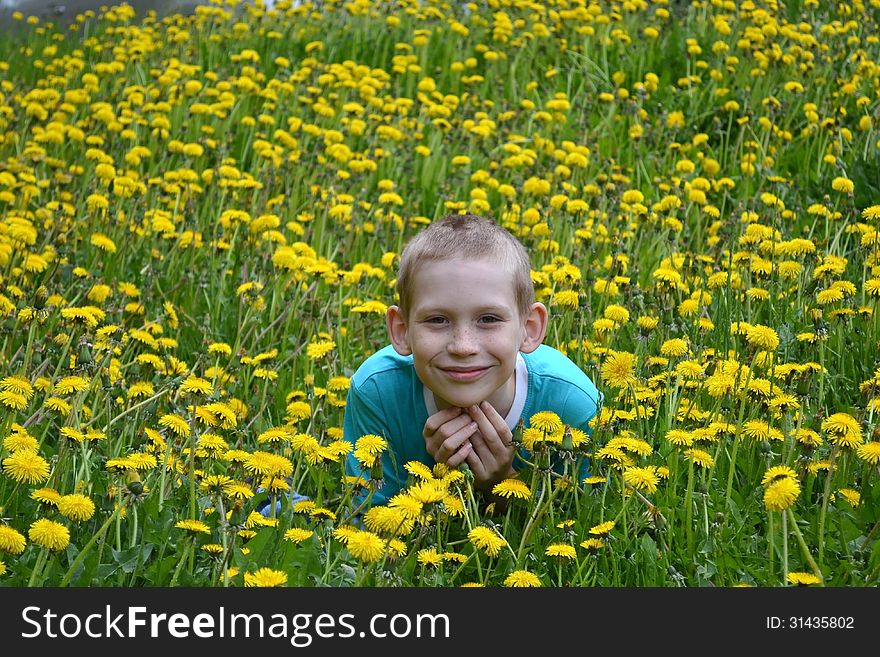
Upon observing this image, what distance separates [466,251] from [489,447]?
1.42 ft

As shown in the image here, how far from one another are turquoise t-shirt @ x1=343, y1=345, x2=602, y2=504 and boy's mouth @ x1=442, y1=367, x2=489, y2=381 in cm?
26

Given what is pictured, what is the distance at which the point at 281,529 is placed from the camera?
2.28 meters

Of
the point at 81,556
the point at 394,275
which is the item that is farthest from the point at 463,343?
the point at 394,275

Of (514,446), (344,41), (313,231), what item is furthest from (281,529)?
(344,41)

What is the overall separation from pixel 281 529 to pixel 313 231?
2347mm

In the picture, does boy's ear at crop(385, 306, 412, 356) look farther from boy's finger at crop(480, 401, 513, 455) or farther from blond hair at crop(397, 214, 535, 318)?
boy's finger at crop(480, 401, 513, 455)

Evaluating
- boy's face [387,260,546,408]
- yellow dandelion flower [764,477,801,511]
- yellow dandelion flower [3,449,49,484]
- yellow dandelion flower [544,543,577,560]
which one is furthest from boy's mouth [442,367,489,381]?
yellow dandelion flower [3,449,49,484]

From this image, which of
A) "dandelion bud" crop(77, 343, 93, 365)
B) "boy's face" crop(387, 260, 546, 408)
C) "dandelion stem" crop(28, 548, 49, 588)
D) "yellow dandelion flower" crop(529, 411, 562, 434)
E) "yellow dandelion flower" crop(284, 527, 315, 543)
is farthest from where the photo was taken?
"dandelion bud" crop(77, 343, 93, 365)

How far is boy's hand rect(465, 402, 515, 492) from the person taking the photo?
254 centimetres

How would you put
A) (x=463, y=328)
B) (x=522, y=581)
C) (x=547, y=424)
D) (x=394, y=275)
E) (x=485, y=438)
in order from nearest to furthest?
(x=522, y=581) < (x=547, y=424) < (x=463, y=328) < (x=485, y=438) < (x=394, y=275)

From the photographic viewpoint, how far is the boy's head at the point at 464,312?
2443 millimetres

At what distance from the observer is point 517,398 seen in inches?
107

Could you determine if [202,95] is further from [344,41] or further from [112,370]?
[112,370]

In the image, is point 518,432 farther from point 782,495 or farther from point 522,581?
point 782,495
